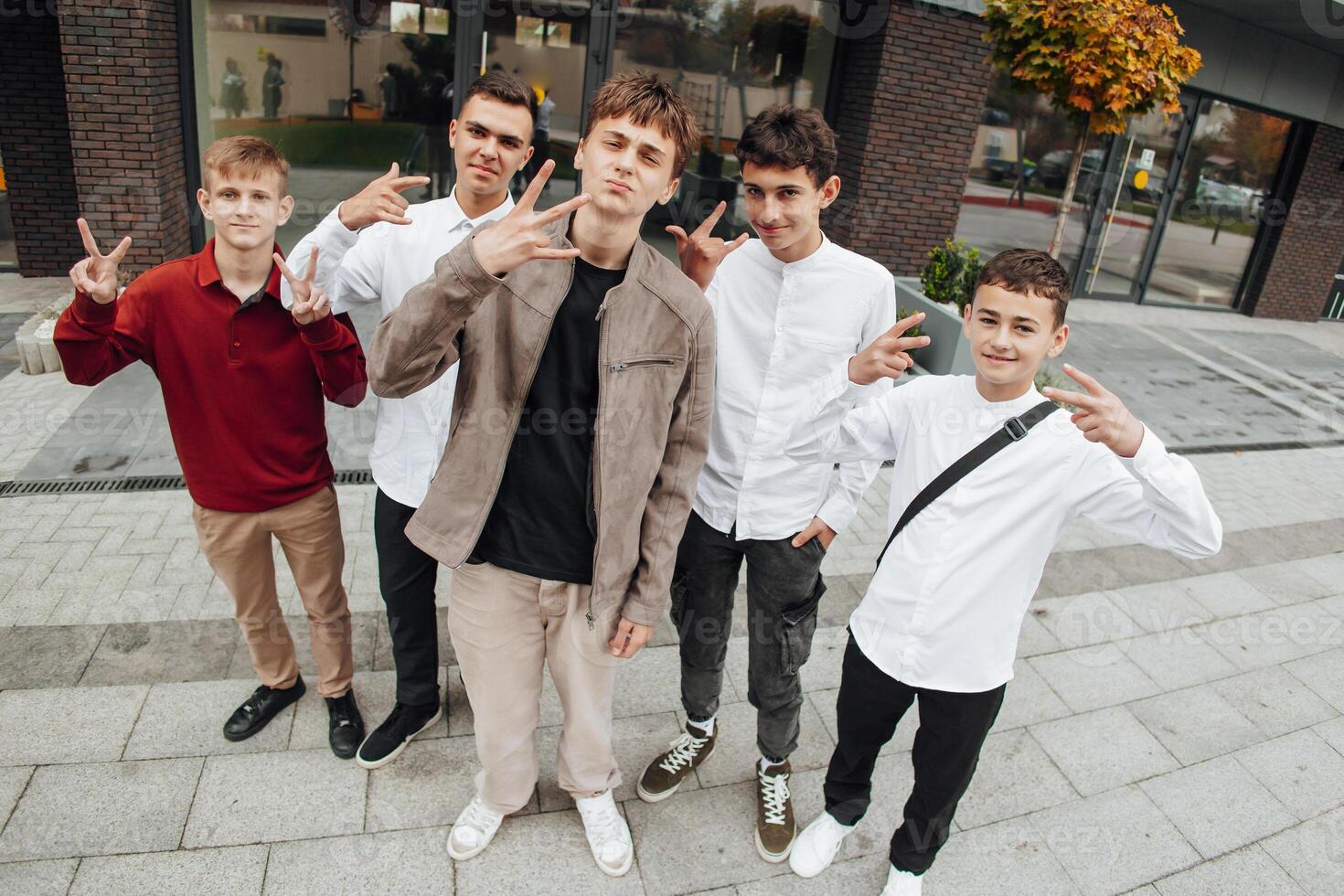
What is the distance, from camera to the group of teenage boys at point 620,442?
2211 mm

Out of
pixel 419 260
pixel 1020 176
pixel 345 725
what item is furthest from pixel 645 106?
pixel 1020 176

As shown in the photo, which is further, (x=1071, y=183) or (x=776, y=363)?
(x=1071, y=183)

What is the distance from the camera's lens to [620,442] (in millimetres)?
2305

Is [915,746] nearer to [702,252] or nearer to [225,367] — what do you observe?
[702,252]

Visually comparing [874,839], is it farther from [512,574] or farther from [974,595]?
[512,574]

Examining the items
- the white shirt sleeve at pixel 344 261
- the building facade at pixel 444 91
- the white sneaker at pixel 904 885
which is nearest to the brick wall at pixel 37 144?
the building facade at pixel 444 91

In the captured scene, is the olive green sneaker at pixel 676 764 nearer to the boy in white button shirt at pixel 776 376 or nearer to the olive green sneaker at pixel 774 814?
the olive green sneaker at pixel 774 814

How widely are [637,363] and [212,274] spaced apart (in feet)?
4.41

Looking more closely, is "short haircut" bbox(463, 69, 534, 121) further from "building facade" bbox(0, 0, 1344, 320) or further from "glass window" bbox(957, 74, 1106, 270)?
"glass window" bbox(957, 74, 1106, 270)

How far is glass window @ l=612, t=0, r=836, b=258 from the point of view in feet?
28.3

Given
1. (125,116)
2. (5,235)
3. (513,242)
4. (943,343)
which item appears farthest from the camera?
(5,235)

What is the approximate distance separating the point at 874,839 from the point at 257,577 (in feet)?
7.61

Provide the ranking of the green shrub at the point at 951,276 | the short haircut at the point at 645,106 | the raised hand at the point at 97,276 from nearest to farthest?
1. the short haircut at the point at 645,106
2. the raised hand at the point at 97,276
3. the green shrub at the point at 951,276

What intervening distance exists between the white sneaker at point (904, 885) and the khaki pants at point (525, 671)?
93cm
